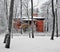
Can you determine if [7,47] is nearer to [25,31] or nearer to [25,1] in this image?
[25,1]

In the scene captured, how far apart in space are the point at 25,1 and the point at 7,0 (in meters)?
8.32

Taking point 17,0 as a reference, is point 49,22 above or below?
below

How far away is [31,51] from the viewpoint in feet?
38.7

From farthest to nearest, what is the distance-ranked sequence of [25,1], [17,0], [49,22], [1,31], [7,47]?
1. [49,22]
2. [1,31]
3. [17,0]
4. [25,1]
5. [7,47]

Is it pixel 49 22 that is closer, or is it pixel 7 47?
pixel 7 47

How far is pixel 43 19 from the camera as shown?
5488 centimetres

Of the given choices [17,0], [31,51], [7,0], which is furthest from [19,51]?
[17,0]

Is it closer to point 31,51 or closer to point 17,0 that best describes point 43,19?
point 17,0

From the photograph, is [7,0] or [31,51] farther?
[7,0]

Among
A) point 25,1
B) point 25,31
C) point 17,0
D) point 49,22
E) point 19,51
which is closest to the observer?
point 19,51

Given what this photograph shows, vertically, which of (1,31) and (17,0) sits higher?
(17,0)

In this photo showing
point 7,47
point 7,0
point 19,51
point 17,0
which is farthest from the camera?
point 17,0

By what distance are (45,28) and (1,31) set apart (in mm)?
15902

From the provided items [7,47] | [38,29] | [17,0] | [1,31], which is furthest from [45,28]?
[7,47]
